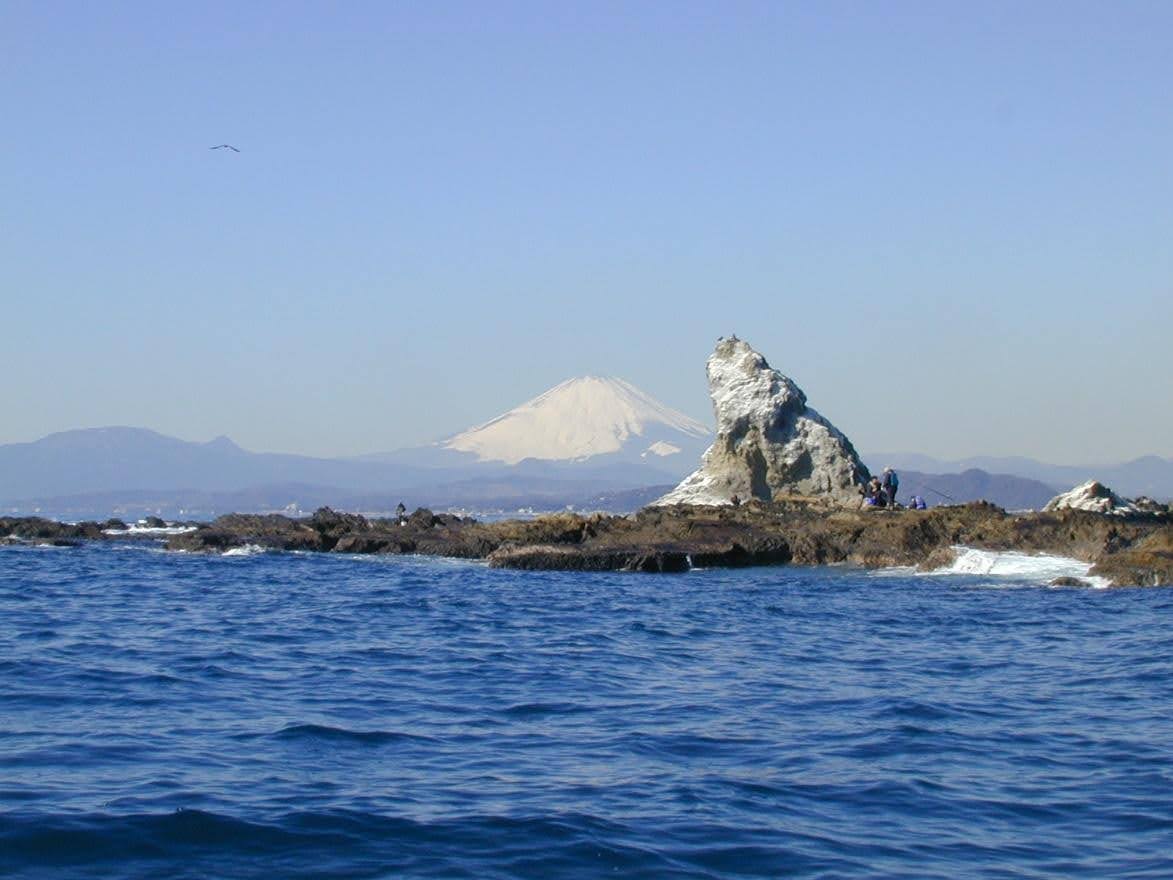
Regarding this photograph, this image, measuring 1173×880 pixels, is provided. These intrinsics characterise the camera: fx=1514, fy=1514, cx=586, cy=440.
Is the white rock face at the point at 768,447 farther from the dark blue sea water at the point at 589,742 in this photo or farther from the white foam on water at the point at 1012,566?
the dark blue sea water at the point at 589,742

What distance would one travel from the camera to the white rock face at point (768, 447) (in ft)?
176

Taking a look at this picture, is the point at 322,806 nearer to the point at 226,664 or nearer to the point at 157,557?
the point at 226,664

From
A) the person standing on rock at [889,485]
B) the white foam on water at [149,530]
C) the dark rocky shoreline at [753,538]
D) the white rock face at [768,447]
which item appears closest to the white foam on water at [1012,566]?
the dark rocky shoreline at [753,538]

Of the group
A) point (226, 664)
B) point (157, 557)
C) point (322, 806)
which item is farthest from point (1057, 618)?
point (157, 557)

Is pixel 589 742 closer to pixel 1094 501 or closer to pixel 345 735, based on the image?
pixel 345 735

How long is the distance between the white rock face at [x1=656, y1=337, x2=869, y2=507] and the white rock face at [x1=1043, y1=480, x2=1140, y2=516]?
854 centimetres

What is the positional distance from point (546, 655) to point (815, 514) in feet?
83.4

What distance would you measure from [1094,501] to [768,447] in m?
13.2

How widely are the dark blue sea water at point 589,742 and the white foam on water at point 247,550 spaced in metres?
17.8

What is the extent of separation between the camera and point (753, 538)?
1606 inches

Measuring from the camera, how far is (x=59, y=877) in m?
9.96

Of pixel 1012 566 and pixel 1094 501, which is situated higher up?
pixel 1094 501

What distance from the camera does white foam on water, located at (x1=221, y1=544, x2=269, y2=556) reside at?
45247 millimetres

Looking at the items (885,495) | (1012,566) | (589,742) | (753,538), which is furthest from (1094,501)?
(589,742)
